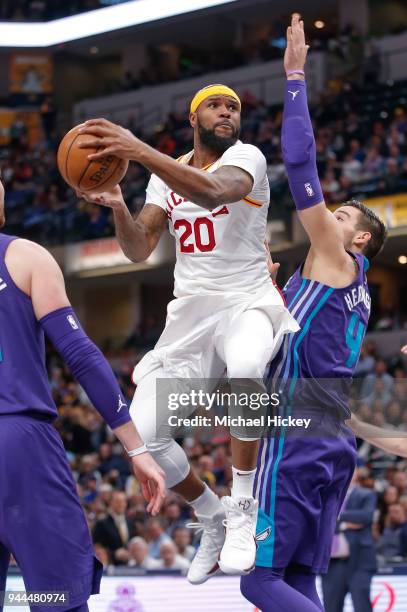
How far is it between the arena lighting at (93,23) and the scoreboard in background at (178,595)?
16464 millimetres

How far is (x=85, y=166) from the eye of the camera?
450 cm

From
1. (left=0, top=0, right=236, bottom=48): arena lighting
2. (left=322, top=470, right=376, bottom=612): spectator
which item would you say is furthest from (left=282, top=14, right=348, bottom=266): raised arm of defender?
(left=0, top=0, right=236, bottom=48): arena lighting

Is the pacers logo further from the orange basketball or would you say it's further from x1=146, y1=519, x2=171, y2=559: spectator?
x1=146, y1=519, x2=171, y2=559: spectator

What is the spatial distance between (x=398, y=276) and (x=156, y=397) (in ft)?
62.0

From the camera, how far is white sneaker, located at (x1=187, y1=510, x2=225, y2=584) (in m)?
5.44

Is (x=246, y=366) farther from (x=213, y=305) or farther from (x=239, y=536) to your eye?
(x=239, y=536)

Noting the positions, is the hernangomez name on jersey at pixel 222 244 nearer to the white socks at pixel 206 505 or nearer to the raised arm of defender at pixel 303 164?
the raised arm of defender at pixel 303 164

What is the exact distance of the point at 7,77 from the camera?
2991 centimetres

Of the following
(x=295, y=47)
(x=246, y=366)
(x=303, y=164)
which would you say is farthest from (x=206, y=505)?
(x=295, y=47)

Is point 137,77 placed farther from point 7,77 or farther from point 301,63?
point 301,63

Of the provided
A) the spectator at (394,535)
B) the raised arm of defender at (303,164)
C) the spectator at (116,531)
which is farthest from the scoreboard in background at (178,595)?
the raised arm of defender at (303,164)

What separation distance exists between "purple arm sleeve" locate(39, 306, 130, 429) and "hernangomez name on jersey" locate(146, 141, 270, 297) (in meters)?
1.49

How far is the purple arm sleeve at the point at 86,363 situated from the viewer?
3838 mm

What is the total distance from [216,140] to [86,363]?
1860 mm
